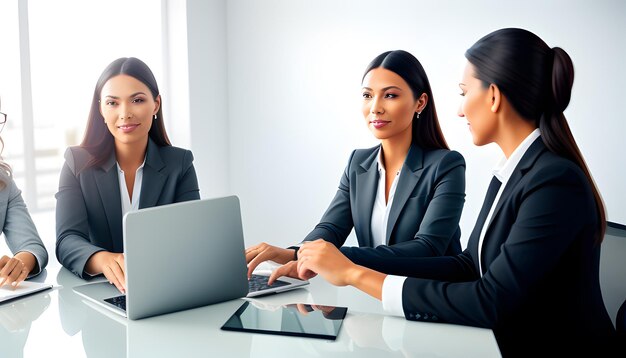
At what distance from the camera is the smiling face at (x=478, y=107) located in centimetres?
172

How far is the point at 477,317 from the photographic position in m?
1.51

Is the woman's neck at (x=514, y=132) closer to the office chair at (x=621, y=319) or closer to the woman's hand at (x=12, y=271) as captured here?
the office chair at (x=621, y=319)

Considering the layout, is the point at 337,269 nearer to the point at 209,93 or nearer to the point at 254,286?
the point at 254,286

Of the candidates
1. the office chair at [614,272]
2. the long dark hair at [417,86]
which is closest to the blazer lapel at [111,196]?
the long dark hair at [417,86]

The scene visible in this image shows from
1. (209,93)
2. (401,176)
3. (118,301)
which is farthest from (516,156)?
(209,93)

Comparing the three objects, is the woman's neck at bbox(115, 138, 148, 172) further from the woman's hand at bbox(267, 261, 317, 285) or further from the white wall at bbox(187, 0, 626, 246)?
the white wall at bbox(187, 0, 626, 246)

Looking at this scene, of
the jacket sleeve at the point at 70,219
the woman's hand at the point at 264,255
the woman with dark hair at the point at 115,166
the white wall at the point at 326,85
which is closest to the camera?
the woman's hand at the point at 264,255

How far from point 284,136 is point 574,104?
6.69 feet

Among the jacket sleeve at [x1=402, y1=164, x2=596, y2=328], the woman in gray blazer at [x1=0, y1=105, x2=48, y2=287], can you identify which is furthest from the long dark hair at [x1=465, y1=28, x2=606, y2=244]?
the woman in gray blazer at [x1=0, y1=105, x2=48, y2=287]

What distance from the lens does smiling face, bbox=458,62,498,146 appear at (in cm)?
172

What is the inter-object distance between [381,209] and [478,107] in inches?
37.9

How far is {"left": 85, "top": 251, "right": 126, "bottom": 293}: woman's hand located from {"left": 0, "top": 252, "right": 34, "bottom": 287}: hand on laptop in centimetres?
19

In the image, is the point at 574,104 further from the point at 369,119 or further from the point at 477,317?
the point at 477,317

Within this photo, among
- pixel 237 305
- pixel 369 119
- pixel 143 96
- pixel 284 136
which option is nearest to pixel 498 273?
pixel 237 305
